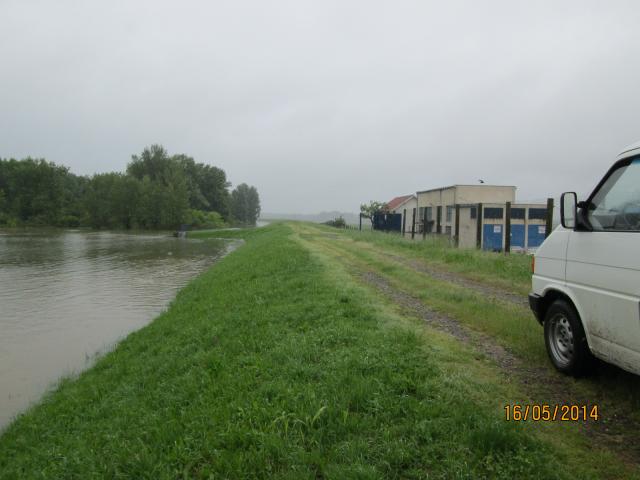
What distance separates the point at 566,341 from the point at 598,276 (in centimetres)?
108

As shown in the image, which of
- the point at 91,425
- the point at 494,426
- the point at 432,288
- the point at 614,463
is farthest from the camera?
the point at 432,288

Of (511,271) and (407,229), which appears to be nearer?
(511,271)

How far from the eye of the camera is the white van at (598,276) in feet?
12.1

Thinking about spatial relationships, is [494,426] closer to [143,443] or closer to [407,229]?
[143,443]

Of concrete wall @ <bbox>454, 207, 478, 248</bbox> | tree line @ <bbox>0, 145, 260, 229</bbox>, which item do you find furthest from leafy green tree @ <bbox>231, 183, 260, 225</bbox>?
concrete wall @ <bbox>454, 207, 478, 248</bbox>

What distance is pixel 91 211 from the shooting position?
88.1m

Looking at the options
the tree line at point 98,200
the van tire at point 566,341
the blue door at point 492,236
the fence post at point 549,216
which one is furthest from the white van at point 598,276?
the tree line at point 98,200

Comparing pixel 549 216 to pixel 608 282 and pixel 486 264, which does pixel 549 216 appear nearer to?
pixel 486 264

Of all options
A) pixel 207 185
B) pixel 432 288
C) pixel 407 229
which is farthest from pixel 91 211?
pixel 432 288

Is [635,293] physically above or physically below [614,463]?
above

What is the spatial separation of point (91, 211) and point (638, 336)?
99.0 metres

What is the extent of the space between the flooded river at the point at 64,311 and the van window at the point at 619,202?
8.56 m
